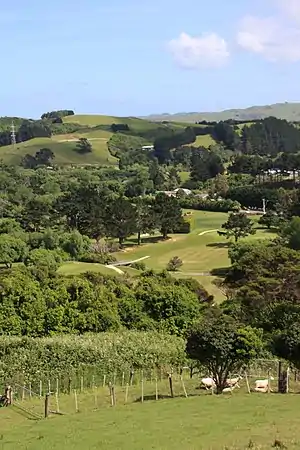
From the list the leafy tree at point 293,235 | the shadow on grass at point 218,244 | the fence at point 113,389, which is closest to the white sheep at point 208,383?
the fence at point 113,389

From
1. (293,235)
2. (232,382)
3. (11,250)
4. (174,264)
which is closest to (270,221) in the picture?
(293,235)

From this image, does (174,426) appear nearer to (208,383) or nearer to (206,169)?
(208,383)

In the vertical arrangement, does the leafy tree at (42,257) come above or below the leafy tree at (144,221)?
below

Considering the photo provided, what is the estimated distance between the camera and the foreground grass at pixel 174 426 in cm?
1608

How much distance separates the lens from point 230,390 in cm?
2489

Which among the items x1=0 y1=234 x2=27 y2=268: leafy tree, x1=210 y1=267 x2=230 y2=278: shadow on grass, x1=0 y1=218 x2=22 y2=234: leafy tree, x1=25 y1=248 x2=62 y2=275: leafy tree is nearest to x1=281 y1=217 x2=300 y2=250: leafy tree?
x1=210 y1=267 x2=230 y2=278: shadow on grass

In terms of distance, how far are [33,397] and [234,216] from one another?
58022mm

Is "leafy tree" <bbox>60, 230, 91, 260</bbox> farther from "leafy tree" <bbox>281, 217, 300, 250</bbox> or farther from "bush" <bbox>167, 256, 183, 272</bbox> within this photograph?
"leafy tree" <bbox>281, 217, 300, 250</bbox>

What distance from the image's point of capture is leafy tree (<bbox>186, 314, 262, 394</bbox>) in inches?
949

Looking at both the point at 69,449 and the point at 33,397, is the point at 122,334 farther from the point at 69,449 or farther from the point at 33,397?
the point at 69,449

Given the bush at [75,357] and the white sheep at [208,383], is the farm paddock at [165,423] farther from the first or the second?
the bush at [75,357]

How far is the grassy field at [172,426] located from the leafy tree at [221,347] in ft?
5.35

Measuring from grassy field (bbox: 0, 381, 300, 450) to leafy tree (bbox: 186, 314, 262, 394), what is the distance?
5.35 ft

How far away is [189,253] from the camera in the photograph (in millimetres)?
79250
